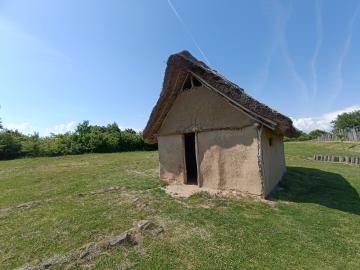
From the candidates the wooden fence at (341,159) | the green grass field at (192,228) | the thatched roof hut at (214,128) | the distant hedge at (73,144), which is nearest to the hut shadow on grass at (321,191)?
the green grass field at (192,228)

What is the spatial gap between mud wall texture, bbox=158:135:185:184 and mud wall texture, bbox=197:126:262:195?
94cm

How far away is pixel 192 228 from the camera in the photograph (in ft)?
21.7

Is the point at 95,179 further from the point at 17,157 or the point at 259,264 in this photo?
the point at 17,157

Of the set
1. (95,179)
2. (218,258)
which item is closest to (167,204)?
(218,258)

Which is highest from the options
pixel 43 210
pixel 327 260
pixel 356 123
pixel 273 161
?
pixel 356 123

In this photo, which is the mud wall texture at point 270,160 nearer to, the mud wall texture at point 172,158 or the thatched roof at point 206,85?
the thatched roof at point 206,85

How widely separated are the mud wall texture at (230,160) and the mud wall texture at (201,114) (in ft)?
0.95

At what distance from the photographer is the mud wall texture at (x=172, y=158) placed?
11.0 meters

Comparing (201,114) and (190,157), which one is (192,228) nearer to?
(201,114)

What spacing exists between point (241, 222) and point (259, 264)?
75.6 inches

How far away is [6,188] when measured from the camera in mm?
12070

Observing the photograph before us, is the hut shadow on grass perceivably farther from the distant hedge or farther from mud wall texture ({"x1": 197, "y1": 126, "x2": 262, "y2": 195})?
the distant hedge

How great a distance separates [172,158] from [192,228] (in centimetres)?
481

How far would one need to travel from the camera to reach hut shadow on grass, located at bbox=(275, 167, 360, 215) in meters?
8.87
